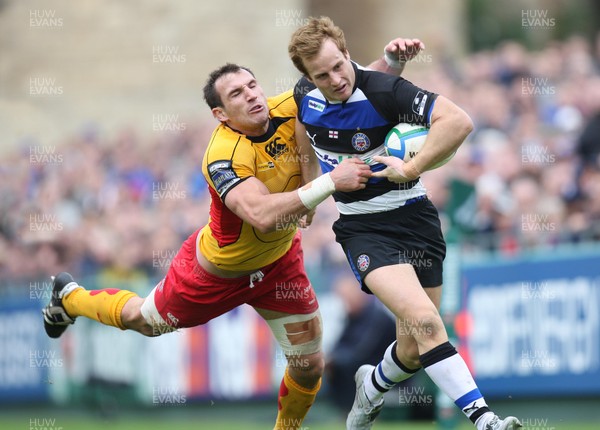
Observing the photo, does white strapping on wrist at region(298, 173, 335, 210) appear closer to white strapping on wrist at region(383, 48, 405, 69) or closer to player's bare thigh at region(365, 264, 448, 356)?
player's bare thigh at region(365, 264, 448, 356)

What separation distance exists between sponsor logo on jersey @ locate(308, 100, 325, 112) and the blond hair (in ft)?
0.90

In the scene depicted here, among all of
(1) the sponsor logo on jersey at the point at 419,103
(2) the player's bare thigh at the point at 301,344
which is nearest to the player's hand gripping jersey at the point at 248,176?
(2) the player's bare thigh at the point at 301,344

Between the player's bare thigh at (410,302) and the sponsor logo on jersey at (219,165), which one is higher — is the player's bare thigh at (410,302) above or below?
below

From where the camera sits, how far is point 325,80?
25.1 feet

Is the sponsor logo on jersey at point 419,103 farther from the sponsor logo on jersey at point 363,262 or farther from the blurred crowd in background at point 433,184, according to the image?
the blurred crowd in background at point 433,184

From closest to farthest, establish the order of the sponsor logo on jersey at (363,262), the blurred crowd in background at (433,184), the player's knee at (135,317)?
the sponsor logo on jersey at (363,262), the player's knee at (135,317), the blurred crowd in background at (433,184)

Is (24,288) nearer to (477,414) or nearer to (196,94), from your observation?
(196,94)

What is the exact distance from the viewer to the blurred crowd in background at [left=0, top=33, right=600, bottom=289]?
12.1 meters

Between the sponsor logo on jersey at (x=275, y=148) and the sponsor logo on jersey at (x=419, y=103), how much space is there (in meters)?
1.17

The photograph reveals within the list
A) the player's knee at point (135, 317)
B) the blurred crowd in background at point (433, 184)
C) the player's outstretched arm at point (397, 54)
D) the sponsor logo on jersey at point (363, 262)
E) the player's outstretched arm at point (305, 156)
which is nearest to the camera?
the sponsor logo on jersey at point (363, 262)

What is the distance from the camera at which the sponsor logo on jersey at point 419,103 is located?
746 centimetres

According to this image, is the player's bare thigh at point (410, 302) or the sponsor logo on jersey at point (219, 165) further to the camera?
the sponsor logo on jersey at point (219, 165)

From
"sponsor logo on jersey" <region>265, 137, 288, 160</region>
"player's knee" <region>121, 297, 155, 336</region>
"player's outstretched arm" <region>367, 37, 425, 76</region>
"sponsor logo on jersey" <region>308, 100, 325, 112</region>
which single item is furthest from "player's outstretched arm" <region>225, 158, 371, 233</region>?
"player's knee" <region>121, 297, 155, 336</region>

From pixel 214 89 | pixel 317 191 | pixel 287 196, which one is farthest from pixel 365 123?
pixel 214 89
